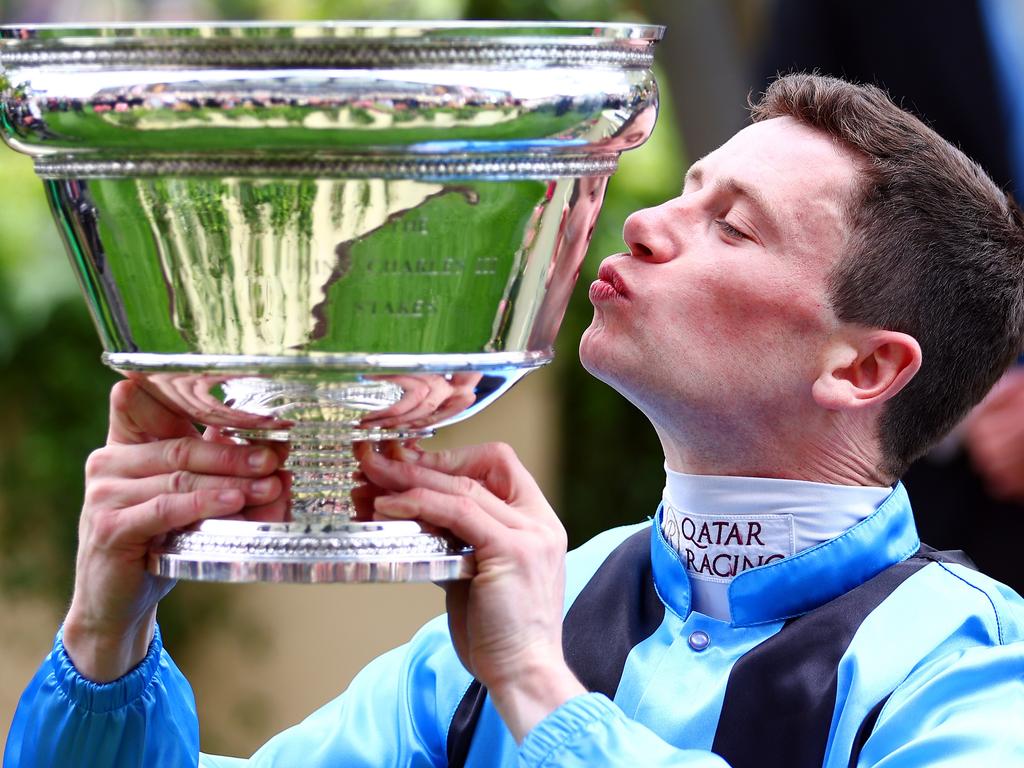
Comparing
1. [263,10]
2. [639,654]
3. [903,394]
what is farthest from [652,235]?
[263,10]

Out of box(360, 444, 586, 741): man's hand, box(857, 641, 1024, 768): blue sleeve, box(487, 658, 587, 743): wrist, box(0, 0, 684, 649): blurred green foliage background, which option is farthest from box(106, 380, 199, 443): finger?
box(0, 0, 684, 649): blurred green foliage background

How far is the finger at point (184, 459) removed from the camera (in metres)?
1.43

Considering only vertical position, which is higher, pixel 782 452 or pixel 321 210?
pixel 321 210

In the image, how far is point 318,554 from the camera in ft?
4.44

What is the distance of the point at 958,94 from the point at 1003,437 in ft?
2.10

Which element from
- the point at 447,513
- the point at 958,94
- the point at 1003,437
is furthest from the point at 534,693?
the point at 958,94

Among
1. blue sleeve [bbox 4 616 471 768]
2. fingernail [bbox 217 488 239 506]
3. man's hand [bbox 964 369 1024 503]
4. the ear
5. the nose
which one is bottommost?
man's hand [bbox 964 369 1024 503]

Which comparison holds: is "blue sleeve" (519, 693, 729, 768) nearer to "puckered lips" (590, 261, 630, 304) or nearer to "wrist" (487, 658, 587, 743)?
"wrist" (487, 658, 587, 743)

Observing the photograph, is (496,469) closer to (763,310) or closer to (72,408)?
(763,310)

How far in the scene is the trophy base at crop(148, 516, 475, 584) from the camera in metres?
1.34

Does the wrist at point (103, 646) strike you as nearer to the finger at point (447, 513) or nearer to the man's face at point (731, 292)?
the finger at point (447, 513)

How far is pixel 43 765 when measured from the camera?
66.3 inches

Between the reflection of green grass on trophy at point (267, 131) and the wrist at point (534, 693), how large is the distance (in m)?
0.45

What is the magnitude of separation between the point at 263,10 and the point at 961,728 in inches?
233
